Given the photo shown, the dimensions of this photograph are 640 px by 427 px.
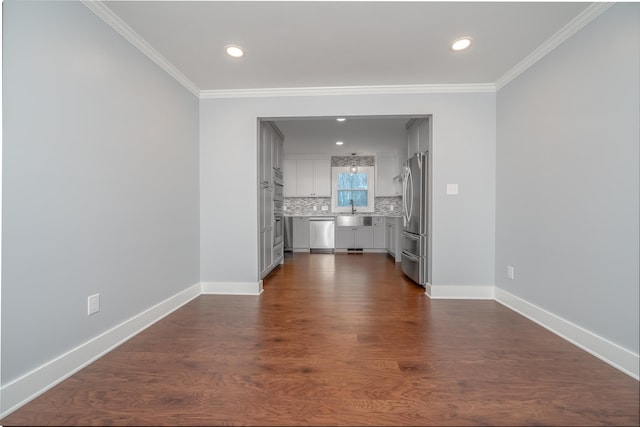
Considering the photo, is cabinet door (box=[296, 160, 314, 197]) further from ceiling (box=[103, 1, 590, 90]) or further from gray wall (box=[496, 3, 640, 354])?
gray wall (box=[496, 3, 640, 354])

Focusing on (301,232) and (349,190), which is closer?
(301,232)

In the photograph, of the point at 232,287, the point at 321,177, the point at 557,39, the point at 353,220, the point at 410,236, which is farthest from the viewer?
the point at 321,177

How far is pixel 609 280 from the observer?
167cm

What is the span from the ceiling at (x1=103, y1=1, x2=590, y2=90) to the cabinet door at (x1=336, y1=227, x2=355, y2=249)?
408cm

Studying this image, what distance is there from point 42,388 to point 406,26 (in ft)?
10.2

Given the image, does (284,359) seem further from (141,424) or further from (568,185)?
(568,185)

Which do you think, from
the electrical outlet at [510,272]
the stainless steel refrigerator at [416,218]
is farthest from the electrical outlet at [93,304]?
the electrical outlet at [510,272]

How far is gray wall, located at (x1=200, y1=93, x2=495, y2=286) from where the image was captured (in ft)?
9.51

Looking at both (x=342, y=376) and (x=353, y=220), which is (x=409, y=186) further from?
(x=353, y=220)

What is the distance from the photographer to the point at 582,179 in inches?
72.5

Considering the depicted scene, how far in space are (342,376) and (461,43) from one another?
2.56 meters

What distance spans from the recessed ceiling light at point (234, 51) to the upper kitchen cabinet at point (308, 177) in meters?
4.47

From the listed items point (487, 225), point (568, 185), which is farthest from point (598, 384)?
point (487, 225)

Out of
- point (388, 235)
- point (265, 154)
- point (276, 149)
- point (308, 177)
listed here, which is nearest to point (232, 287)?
point (265, 154)
